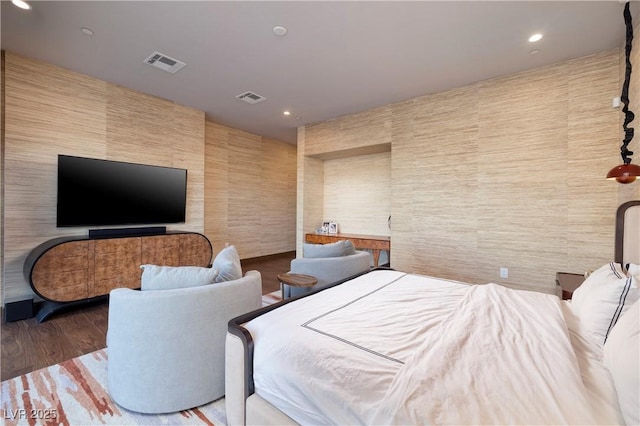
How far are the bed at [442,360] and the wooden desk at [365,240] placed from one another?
2815 millimetres

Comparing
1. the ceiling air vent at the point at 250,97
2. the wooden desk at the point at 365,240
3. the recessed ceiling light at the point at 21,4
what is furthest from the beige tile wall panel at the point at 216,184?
the recessed ceiling light at the point at 21,4

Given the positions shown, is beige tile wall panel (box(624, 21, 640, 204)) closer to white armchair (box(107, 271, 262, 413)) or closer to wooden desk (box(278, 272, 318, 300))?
wooden desk (box(278, 272, 318, 300))

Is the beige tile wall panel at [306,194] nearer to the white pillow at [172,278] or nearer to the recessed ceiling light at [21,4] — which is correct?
the white pillow at [172,278]

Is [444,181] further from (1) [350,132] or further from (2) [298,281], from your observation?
(2) [298,281]

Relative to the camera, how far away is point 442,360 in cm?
103

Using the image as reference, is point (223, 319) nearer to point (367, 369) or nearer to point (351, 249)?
point (367, 369)

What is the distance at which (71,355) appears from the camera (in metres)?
2.20

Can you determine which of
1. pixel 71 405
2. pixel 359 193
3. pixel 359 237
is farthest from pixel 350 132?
pixel 71 405

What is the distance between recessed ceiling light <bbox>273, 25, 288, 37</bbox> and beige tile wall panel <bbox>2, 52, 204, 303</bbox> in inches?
107

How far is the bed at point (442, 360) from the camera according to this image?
0.84 m

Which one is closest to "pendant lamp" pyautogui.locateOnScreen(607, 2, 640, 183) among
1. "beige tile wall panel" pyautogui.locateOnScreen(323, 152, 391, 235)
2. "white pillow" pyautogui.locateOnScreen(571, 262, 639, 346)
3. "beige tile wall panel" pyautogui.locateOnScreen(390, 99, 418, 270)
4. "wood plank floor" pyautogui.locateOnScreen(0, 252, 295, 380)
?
"white pillow" pyautogui.locateOnScreen(571, 262, 639, 346)

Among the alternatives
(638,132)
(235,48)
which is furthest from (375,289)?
(235,48)

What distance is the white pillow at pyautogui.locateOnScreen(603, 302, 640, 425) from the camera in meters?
0.80

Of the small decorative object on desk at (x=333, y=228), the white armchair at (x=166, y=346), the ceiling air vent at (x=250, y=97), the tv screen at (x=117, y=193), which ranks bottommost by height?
the white armchair at (x=166, y=346)
